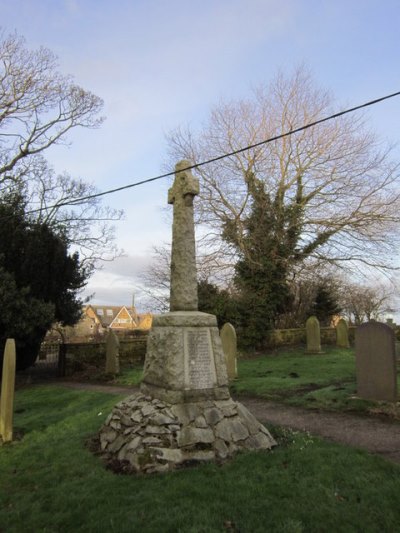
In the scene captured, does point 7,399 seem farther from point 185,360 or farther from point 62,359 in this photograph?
Answer: point 62,359

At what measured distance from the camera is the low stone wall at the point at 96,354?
16.2 meters

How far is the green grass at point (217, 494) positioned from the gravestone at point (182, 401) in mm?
266

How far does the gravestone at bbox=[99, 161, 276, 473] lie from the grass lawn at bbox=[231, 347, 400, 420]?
3125 mm

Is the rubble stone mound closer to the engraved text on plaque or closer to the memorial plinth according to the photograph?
the memorial plinth

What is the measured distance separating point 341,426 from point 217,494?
3.46 metres

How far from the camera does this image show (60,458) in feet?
18.2

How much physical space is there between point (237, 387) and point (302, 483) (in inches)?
249

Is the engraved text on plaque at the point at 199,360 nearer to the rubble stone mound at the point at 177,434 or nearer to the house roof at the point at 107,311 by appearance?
the rubble stone mound at the point at 177,434

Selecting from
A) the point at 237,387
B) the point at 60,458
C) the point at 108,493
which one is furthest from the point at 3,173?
the point at 108,493

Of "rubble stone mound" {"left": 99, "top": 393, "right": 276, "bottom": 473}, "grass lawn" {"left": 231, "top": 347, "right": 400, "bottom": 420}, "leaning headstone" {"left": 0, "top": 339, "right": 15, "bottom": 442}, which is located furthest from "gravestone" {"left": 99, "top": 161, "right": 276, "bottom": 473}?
"grass lawn" {"left": 231, "top": 347, "right": 400, "bottom": 420}

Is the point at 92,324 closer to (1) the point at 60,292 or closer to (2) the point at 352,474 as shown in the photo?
(1) the point at 60,292

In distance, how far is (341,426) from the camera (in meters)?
6.77

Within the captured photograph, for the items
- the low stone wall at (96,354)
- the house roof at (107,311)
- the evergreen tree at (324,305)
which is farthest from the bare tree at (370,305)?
the house roof at (107,311)

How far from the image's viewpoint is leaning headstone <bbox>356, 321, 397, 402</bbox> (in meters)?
8.14
